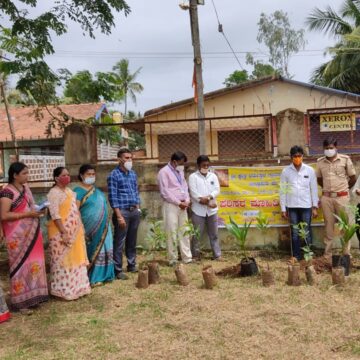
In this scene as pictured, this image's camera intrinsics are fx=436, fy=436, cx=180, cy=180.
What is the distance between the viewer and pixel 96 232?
17.8 ft

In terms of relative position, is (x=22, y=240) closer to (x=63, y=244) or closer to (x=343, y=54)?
(x=63, y=244)

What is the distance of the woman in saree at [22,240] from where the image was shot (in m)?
4.53

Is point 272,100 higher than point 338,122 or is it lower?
higher

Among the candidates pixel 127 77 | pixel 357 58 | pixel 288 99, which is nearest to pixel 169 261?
pixel 288 99

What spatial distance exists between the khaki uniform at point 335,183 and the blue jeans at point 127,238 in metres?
2.63

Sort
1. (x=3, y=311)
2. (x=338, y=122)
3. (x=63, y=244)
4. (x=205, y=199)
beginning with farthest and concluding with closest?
(x=338, y=122)
(x=205, y=199)
(x=63, y=244)
(x=3, y=311)

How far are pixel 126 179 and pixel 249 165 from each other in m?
2.22

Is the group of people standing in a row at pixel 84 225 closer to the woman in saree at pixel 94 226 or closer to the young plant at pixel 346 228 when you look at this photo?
the woman in saree at pixel 94 226

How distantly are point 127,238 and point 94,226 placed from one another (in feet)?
2.37

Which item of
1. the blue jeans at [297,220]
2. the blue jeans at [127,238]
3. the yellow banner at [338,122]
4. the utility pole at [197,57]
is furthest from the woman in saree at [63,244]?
the yellow banner at [338,122]

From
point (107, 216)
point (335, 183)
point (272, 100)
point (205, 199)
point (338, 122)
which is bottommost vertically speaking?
point (107, 216)

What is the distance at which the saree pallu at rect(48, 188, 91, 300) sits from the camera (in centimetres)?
495

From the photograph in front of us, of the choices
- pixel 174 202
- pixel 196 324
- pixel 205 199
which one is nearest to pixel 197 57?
pixel 205 199

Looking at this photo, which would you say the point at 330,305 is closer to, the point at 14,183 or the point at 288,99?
the point at 14,183
